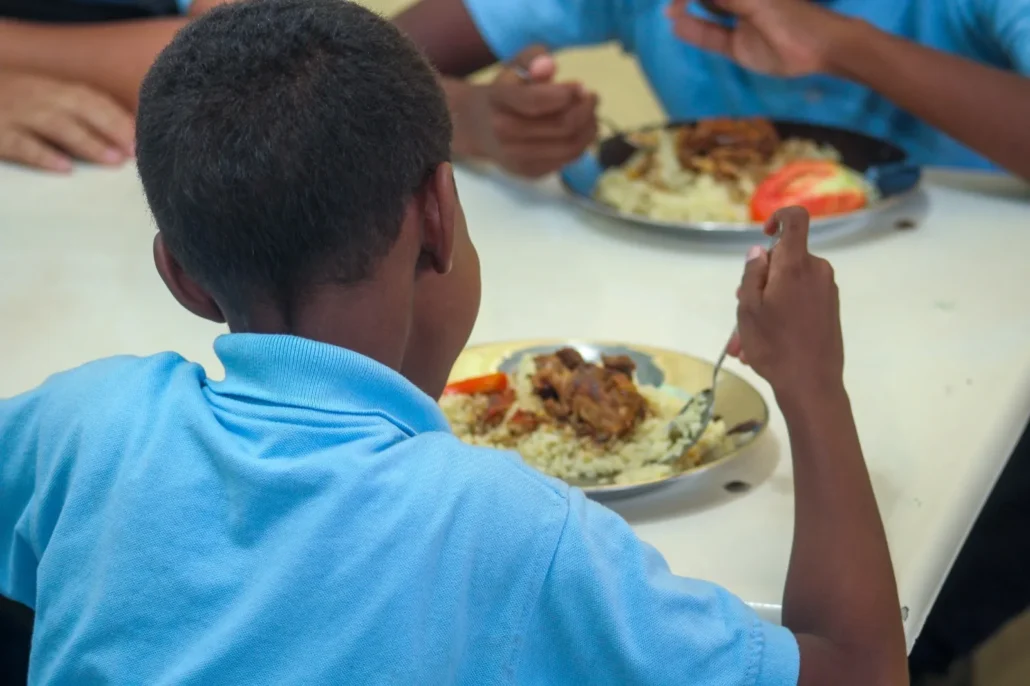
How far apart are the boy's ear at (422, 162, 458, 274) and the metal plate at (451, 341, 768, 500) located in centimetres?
25

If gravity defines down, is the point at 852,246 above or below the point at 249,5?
below

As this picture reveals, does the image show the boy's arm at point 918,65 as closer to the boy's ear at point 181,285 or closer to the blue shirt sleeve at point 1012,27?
the blue shirt sleeve at point 1012,27

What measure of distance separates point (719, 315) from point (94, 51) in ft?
3.22

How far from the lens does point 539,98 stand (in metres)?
1.32

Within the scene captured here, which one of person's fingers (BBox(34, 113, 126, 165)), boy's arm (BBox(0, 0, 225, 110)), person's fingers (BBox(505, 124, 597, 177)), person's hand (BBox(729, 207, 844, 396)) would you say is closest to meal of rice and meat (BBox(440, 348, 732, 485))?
person's hand (BBox(729, 207, 844, 396))

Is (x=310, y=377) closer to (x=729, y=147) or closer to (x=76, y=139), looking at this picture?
(x=729, y=147)

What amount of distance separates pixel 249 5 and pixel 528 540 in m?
0.28

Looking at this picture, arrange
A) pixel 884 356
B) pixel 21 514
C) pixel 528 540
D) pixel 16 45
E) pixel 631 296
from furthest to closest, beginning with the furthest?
pixel 16 45
pixel 631 296
pixel 884 356
pixel 21 514
pixel 528 540

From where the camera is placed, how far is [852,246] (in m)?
1.15

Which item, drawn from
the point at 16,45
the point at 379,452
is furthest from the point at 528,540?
the point at 16,45

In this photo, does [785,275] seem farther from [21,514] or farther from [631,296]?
[21,514]

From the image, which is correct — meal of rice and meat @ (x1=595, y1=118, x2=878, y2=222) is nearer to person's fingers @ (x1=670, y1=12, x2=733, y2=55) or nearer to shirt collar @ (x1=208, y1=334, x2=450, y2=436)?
person's fingers @ (x1=670, y1=12, x2=733, y2=55)

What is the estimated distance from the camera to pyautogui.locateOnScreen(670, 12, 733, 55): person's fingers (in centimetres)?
132

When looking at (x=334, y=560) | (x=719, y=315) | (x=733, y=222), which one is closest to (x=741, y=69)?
(x=733, y=222)
